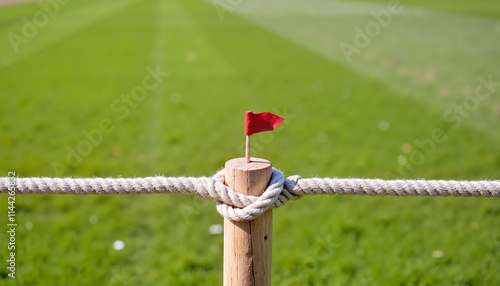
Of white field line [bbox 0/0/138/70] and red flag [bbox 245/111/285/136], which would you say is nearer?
red flag [bbox 245/111/285/136]

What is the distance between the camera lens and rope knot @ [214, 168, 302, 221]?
1858 millimetres

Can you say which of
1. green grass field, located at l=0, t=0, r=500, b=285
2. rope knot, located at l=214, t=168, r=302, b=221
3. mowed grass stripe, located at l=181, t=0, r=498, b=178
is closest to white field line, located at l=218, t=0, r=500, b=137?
green grass field, located at l=0, t=0, r=500, b=285

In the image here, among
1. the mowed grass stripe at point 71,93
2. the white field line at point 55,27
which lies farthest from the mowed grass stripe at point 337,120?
the white field line at point 55,27

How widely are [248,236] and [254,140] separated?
14.9 ft

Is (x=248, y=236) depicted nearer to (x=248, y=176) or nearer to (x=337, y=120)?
(x=248, y=176)

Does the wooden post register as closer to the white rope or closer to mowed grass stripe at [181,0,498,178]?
the white rope

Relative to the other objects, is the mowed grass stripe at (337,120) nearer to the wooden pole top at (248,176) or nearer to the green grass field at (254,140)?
the green grass field at (254,140)

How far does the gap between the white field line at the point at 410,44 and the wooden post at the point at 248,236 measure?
5.88 metres

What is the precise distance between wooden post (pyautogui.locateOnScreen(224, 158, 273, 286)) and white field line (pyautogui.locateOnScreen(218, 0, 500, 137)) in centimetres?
588

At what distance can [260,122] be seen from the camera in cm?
196

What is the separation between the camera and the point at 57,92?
8570 mm

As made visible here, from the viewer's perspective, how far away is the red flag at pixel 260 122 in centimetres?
194

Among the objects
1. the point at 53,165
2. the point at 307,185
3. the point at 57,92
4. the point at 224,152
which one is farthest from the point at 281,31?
the point at 307,185

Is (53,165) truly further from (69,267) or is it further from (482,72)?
(482,72)
